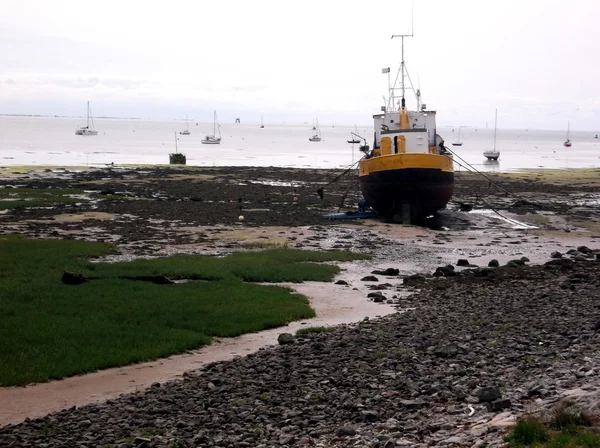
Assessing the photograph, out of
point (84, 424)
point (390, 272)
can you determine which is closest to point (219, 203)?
point (390, 272)

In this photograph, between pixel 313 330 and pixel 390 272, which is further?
pixel 390 272

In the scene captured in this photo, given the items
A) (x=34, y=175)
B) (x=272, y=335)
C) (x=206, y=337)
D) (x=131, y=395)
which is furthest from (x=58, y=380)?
(x=34, y=175)

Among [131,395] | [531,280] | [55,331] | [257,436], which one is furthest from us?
[531,280]

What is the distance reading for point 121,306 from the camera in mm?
16234

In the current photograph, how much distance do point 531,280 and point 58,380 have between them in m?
13.5

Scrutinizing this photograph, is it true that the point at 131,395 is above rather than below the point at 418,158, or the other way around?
below

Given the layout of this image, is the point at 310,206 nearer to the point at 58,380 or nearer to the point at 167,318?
the point at 167,318

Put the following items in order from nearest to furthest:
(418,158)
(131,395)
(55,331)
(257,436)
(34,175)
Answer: (257,436), (131,395), (55,331), (418,158), (34,175)

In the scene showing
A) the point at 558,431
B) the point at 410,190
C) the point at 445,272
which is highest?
the point at 410,190

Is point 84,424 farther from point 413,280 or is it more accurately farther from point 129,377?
point 413,280

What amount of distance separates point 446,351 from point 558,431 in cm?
494

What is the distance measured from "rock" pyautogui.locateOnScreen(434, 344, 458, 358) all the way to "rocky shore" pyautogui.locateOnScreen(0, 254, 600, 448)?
1.9 inches

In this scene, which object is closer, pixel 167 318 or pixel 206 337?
pixel 206 337

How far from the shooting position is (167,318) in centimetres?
1553
